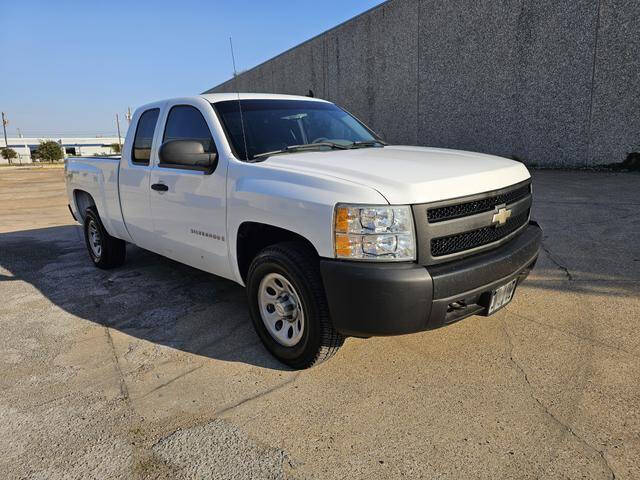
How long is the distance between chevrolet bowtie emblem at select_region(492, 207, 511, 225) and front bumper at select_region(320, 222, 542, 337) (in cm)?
29

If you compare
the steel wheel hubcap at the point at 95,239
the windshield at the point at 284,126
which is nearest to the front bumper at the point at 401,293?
the windshield at the point at 284,126

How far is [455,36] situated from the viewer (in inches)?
560

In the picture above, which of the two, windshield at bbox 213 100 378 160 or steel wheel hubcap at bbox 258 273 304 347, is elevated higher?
windshield at bbox 213 100 378 160

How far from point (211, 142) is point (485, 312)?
2.26 m

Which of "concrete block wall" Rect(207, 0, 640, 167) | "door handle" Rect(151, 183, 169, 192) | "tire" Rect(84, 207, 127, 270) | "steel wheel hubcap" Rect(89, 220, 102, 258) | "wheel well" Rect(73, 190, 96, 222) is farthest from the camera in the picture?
"concrete block wall" Rect(207, 0, 640, 167)

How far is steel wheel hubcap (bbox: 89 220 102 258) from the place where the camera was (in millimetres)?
5489

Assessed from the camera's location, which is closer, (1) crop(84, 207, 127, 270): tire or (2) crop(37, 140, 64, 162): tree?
(1) crop(84, 207, 127, 270): tire

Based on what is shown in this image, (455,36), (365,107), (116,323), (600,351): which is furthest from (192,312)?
(365,107)

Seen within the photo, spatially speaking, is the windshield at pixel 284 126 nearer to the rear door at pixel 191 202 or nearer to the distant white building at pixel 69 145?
the rear door at pixel 191 202

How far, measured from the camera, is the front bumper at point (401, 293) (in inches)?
93.3

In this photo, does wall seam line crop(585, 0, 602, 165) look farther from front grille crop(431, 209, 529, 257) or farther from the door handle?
the door handle

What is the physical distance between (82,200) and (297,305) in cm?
430

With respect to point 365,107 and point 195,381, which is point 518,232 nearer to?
point 195,381

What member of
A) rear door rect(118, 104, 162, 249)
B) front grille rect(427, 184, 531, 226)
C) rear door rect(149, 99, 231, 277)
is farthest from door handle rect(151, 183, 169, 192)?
front grille rect(427, 184, 531, 226)
